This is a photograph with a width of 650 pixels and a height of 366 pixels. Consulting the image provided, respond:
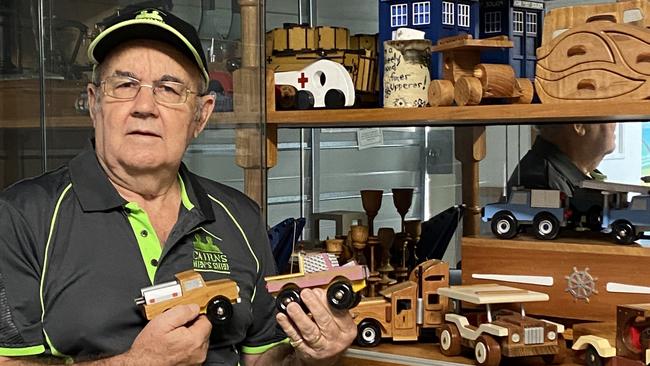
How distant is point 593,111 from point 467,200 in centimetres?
105

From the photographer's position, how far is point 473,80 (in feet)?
5.09

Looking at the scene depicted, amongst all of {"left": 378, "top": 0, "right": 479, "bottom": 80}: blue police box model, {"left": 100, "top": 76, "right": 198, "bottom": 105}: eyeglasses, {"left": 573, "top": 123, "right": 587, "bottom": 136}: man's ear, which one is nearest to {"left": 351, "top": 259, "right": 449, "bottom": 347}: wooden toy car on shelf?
{"left": 378, "top": 0, "right": 479, "bottom": 80}: blue police box model

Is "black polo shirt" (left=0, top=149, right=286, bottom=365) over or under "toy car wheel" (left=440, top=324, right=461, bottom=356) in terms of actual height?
over

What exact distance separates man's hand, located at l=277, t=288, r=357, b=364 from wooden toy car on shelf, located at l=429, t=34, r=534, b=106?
15.6 inches

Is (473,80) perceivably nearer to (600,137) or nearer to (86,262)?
(86,262)

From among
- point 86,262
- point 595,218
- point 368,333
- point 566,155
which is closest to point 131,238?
point 86,262

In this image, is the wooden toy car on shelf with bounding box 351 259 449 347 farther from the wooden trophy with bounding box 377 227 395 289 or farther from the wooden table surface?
the wooden trophy with bounding box 377 227 395 289

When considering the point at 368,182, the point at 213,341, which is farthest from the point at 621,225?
the point at 368,182

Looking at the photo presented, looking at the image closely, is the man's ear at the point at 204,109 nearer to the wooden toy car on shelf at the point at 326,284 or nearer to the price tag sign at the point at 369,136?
the wooden toy car on shelf at the point at 326,284

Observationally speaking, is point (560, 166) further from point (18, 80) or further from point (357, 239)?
point (18, 80)

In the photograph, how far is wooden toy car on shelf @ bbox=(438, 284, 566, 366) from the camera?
1.45 metres

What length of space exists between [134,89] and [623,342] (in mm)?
742

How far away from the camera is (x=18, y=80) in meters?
1.63

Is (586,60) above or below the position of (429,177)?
above
